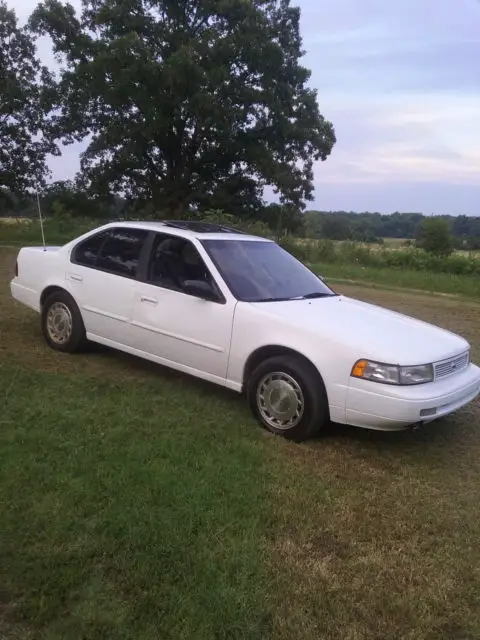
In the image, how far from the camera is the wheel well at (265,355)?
15.1 feet

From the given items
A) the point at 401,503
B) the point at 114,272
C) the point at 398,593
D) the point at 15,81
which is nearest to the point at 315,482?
the point at 401,503

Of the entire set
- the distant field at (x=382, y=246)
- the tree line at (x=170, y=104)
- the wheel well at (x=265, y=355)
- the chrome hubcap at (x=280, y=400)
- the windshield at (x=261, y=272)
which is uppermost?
the tree line at (x=170, y=104)

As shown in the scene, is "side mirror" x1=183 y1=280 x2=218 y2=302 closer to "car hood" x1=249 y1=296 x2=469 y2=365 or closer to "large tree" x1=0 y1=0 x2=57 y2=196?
"car hood" x1=249 y1=296 x2=469 y2=365

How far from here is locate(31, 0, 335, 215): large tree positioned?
89.7 feet

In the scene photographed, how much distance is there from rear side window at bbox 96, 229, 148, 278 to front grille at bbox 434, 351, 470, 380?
276 centimetres

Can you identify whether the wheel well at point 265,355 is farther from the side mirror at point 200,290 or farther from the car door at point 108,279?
the car door at point 108,279

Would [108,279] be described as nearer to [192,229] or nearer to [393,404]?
[192,229]

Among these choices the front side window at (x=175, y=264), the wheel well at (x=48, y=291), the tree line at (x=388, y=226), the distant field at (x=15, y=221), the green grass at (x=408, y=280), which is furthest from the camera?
the tree line at (x=388, y=226)

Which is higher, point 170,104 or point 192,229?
point 170,104

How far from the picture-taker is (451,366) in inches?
184

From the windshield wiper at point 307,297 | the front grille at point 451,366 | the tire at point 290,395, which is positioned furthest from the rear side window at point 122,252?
the front grille at point 451,366

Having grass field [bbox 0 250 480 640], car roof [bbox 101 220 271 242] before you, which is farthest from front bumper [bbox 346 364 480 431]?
car roof [bbox 101 220 271 242]

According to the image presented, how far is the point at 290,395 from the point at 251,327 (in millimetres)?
617

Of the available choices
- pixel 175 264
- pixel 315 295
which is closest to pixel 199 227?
pixel 175 264
